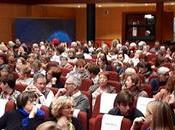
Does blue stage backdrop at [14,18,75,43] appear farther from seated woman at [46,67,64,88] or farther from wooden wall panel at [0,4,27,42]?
seated woman at [46,67,64,88]

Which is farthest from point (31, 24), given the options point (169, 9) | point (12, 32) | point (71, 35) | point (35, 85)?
point (35, 85)

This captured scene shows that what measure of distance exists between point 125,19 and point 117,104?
2107cm

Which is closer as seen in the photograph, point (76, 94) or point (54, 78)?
point (76, 94)

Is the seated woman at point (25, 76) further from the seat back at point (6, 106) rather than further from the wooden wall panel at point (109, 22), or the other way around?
the wooden wall panel at point (109, 22)

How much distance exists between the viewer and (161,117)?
12.4 ft

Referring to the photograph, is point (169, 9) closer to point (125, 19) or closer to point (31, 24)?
point (125, 19)

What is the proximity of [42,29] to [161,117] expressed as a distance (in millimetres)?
20517

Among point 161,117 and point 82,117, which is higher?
point 161,117

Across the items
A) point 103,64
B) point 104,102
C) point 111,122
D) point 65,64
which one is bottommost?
point 65,64

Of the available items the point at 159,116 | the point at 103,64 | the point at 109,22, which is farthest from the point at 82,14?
the point at 159,116

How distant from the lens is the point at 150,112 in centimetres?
387

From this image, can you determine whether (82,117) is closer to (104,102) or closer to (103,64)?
(104,102)

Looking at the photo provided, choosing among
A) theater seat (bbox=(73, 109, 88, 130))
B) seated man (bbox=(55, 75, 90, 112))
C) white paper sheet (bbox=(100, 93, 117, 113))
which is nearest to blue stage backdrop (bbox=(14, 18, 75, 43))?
Answer: seated man (bbox=(55, 75, 90, 112))

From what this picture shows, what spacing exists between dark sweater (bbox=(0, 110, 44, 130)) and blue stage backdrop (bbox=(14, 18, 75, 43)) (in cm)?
1779
